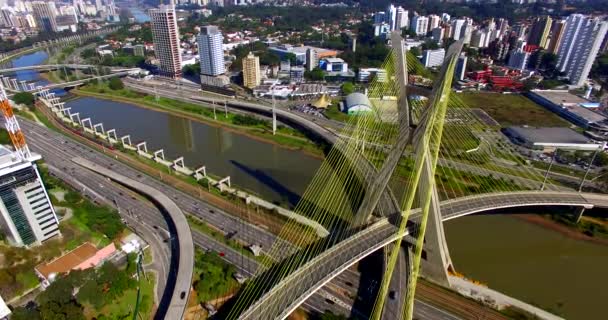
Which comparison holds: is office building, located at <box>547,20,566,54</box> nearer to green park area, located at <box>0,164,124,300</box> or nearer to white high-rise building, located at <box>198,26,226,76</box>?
white high-rise building, located at <box>198,26,226,76</box>

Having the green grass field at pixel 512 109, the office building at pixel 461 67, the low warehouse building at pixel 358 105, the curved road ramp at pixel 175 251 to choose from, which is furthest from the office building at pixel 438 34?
the curved road ramp at pixel 175 251

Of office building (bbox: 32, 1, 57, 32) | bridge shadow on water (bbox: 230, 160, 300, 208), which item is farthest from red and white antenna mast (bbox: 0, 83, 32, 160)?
office building (bbox: 32, 1, 57, 32)

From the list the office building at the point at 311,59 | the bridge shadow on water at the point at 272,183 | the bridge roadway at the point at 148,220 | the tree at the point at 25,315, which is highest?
the office building at the point at 311,59

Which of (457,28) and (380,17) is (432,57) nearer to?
(457,28)

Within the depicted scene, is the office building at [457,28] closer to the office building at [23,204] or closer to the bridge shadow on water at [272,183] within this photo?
the bridge shadow on water at [272,183]

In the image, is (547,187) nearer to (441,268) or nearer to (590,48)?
(441,268)
